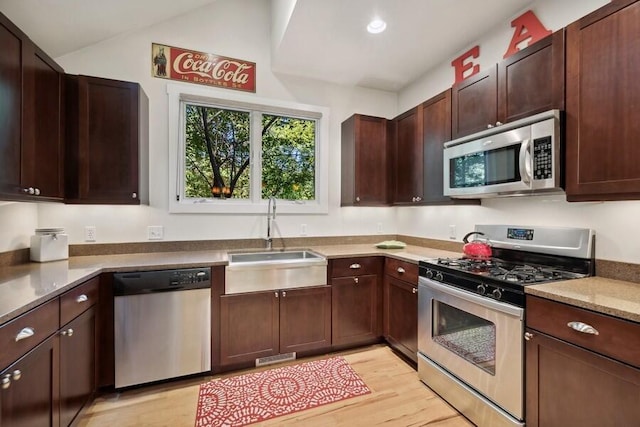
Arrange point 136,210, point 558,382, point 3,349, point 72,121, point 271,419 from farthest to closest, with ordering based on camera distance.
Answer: point 136,210
point 72,121
point 271,419
point 558,382
point 3,349

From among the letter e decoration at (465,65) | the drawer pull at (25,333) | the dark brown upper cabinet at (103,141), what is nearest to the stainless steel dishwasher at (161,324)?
the dark brown upper cabinet at (103,141)

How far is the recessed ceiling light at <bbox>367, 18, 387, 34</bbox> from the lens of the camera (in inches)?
90.0

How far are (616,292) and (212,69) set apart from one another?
11.0 ft

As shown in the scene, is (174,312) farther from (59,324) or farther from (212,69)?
(212,69)

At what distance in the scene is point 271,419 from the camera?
182 cm

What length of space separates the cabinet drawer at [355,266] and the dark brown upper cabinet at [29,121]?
6.93 ft

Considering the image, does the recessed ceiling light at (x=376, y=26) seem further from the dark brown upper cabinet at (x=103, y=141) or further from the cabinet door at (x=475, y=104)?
the dark brown upper cabinet at (x=103, y=141)

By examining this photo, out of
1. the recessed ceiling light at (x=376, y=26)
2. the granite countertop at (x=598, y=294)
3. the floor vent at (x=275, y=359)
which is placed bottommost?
the floor vent at (x=275, y=359)

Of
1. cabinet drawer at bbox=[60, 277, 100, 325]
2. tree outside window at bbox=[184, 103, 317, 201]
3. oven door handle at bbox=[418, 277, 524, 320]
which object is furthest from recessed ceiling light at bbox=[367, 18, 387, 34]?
cabinet drawer at bbox=[60, 277, 100, 325]

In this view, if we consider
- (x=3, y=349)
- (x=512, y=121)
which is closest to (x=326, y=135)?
(x=512, y=121)

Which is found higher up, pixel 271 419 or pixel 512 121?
pixel 512 121

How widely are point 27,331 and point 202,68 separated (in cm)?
247

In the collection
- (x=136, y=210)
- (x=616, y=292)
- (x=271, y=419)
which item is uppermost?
Result: (x=136, y=210)

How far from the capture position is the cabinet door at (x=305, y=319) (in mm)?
2441
